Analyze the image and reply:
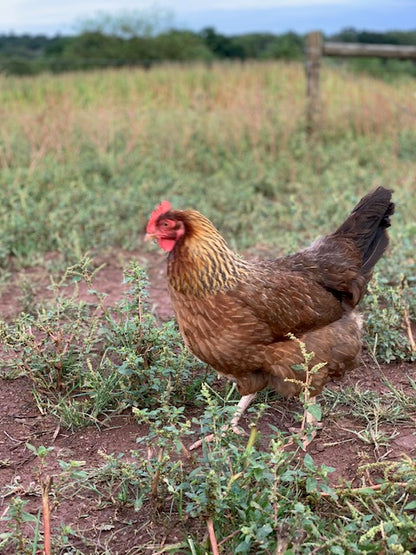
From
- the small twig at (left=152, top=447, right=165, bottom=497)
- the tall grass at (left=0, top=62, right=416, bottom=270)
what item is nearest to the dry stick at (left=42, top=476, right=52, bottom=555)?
the small twig at (left=152, top=447, right=165, bottom=497)

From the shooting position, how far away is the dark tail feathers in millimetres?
3463

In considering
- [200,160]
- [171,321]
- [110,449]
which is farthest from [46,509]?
[200,160]

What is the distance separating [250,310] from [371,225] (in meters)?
1.04

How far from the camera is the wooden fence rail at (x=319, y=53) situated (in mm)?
9680

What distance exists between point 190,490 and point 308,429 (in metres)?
0.55

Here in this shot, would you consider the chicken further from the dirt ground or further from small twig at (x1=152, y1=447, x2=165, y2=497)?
small twig at (x1=152, y1=447, x2=165, y2=497)

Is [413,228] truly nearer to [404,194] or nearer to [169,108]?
[404,194]

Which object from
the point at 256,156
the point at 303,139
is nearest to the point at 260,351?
the point at 256,156

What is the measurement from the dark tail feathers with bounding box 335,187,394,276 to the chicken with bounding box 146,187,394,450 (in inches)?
10.8

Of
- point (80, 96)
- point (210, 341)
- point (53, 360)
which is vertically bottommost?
point (53, 360)

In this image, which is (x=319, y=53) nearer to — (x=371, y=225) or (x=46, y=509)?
(x=371, y=225)

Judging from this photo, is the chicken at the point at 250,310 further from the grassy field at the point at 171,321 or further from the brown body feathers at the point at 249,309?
the grassy field at the point at 171,321

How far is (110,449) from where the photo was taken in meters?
2.93

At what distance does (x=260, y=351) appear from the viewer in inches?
116
